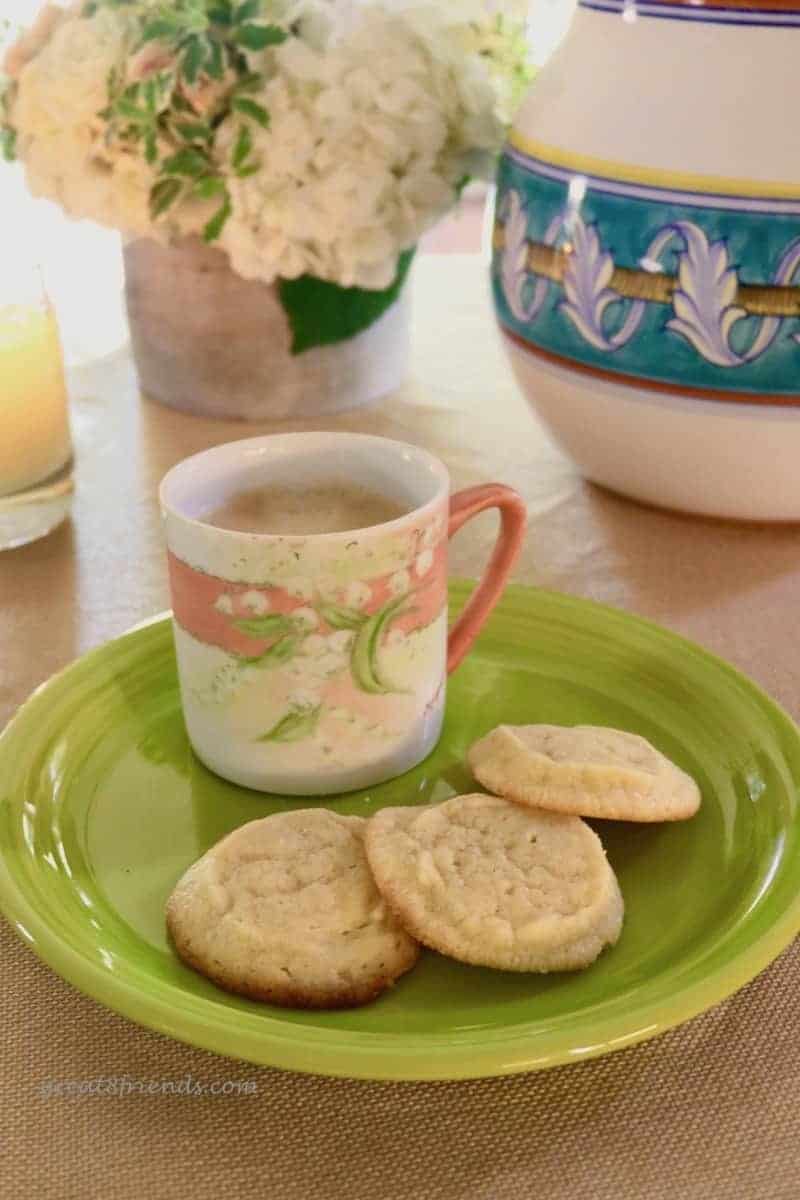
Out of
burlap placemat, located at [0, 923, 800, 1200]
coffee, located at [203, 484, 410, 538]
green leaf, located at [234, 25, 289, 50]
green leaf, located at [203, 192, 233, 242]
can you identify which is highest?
green leaf, located at [234, 25, 289, 50]

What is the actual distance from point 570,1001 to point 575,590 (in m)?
0.43

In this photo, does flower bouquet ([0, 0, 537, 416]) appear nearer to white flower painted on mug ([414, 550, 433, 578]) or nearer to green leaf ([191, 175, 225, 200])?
green leaf ([191, 175, 225, 200])

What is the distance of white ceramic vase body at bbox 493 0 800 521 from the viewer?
0.72 metres

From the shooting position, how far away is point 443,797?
0.59 m

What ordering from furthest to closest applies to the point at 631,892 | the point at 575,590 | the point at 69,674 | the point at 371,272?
1. the point at 371,272
2. the point at 575,590
3. the point at 69,674
4. the point at 631,892

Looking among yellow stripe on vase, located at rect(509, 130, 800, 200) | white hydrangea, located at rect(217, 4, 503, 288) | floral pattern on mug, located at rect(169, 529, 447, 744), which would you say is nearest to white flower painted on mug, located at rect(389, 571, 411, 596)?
floral pattern on mug, located at rect(169, 529, 447, 744)

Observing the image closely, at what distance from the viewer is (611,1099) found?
45 centimetres

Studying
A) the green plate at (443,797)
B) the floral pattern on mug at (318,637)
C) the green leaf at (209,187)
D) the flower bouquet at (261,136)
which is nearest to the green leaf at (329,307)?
the flower bouquet at (261,136)

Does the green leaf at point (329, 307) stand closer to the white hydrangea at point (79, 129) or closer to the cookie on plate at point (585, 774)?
the white hydrangea at point (79, 129)

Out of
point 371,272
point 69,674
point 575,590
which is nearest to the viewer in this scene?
point 69,674

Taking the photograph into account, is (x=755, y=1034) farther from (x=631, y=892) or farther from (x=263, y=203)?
(x=263, y=203)

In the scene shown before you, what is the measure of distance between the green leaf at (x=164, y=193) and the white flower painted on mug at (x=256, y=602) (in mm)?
489

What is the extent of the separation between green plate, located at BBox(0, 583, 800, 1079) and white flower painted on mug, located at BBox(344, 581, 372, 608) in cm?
10

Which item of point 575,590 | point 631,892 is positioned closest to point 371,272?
point 575,590
